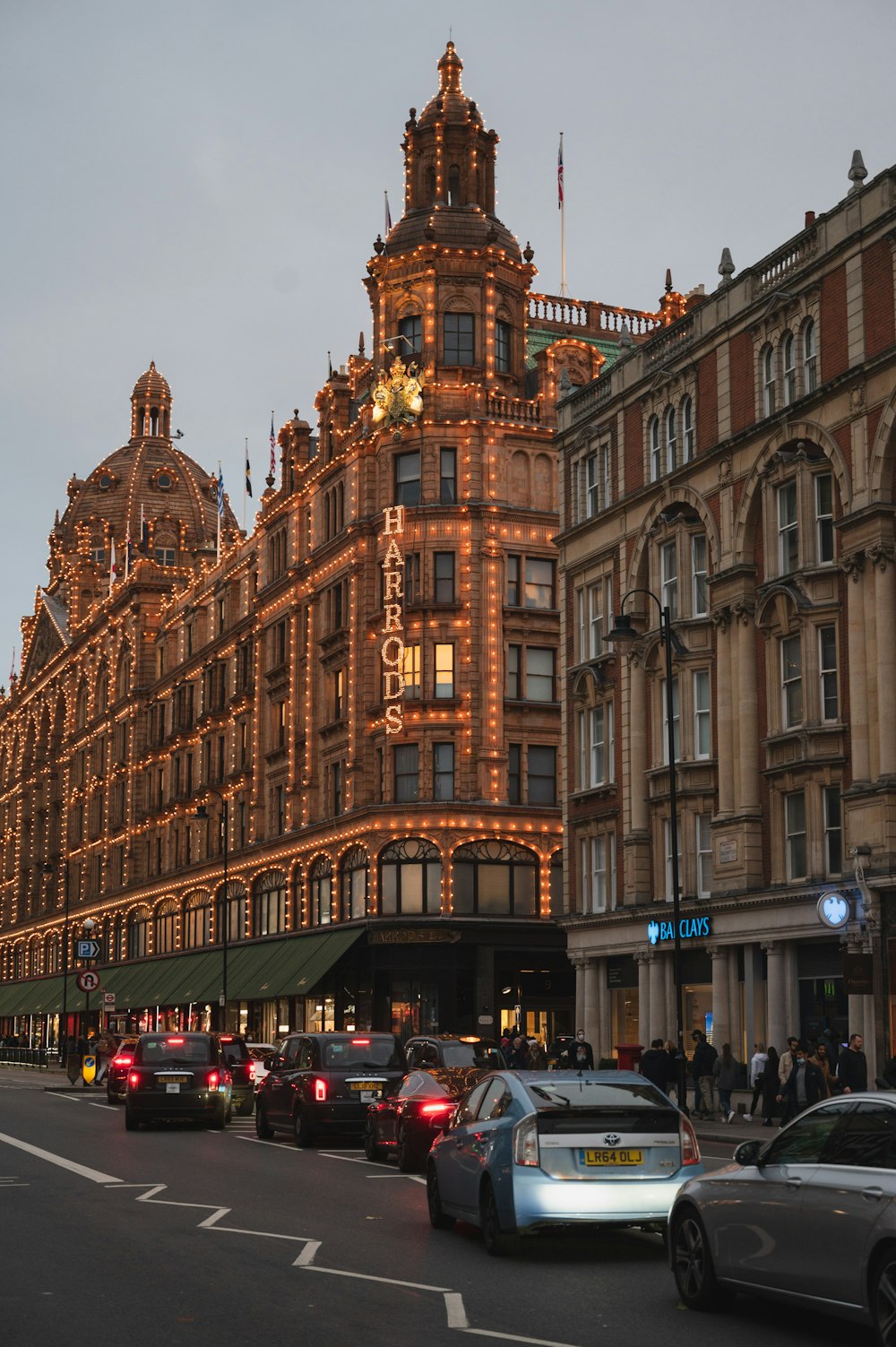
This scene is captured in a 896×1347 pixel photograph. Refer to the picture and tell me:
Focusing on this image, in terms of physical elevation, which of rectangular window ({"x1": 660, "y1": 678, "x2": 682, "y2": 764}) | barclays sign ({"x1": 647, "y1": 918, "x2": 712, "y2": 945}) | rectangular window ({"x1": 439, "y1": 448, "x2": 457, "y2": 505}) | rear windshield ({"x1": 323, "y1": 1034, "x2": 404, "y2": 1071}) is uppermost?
rectangular window ({"x1": 439, "y1": 448, "x2": 457, "y2": 505})

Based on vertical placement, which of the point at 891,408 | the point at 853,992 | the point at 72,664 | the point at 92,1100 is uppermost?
the point at 72,664

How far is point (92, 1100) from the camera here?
161ft

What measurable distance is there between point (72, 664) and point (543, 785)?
2408 inches

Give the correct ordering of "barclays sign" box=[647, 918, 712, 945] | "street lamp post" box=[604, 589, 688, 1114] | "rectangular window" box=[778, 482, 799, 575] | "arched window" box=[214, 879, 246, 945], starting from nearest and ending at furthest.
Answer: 1. "street lamp post" box=[604, 589, 688, 1114]
2. "rectangular window" box=[778, 482, 799, 575]
3. "barclays sign" box=[647, 918, 712, 945]
4. "arched window" box=[214, 879, 246, 945]

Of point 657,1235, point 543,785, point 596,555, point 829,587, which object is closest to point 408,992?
point 543,785

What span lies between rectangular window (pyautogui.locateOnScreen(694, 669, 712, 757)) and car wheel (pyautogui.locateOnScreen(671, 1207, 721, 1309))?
29.7 metres

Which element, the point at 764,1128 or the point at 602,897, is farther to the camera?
the point at 602,897

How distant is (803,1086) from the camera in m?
28.8

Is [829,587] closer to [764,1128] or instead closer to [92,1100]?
[764,1128]

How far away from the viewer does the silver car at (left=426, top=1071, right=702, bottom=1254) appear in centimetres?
1452

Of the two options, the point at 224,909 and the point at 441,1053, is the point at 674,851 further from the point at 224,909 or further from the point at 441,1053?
the point at 224,909

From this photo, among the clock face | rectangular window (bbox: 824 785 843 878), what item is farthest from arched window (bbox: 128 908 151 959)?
the clock face

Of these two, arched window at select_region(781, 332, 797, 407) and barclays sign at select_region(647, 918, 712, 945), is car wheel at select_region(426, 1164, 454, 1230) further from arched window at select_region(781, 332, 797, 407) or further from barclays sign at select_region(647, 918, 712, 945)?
arched window at select_region(781, 332, 797, 407)

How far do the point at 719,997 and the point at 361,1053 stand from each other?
13.9m
